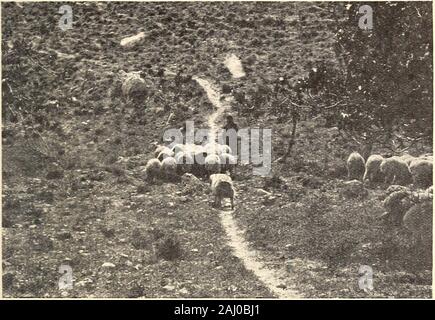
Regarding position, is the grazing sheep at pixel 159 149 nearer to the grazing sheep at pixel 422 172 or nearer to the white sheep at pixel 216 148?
the white sheep at pixel 216 148

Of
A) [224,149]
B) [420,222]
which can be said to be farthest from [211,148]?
[420,222]

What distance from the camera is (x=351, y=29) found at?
62.4ft

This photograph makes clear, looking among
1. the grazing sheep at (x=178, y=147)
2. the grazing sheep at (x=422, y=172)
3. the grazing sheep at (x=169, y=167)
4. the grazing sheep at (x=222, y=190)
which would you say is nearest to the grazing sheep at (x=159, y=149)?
the grazing sheep at (x=178, y=147)

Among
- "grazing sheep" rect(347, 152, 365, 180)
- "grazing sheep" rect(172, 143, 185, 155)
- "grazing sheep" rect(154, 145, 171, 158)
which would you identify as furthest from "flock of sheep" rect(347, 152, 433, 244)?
"grazing sheep" rect(154, 145, 171, 158)

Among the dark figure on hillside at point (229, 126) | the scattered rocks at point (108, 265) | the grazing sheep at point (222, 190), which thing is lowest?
the scattered rocks at point (108, 265)

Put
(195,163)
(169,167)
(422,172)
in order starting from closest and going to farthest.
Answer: (422,172) → (169,167) → (195,163)

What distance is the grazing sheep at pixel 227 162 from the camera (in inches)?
754

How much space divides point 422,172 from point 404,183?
2.95 feet

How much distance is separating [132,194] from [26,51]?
541 centimetres

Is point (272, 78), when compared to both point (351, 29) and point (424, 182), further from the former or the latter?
point (424, 182)

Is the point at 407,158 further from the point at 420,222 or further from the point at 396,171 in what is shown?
the point at 420,222

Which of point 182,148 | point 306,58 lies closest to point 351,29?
point 306,58

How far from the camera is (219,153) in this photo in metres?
19.3

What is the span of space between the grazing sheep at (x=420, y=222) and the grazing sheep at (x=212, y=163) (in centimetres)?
581
